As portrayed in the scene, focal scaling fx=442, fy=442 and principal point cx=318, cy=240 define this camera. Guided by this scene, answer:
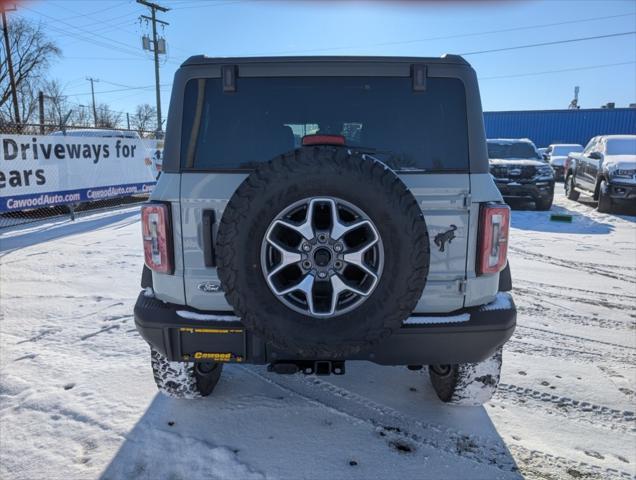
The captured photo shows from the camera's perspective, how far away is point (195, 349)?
7.61 feet

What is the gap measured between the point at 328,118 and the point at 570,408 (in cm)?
244

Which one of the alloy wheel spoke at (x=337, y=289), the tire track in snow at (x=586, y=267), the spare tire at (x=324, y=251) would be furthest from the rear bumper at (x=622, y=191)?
the alloy wheel spoke at (x=337, y=289)

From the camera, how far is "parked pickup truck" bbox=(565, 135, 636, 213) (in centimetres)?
1073

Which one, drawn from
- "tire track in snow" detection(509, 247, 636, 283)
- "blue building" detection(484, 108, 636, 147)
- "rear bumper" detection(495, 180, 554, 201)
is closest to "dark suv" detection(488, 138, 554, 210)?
"rear bumper" detection(495, 180, 554, 201)

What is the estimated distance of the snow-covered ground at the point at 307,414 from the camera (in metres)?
2.38

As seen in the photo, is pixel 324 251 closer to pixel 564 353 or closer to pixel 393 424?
pixel 393 424

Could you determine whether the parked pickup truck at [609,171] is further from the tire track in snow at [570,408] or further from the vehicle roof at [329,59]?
the vehicle roof at [329,59]

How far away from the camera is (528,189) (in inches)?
446

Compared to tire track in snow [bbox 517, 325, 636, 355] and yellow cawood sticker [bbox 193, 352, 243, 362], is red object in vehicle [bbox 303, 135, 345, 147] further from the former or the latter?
tire track in snow [bbox 517, 325, 636, 355]

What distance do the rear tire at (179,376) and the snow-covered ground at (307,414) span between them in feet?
0.42

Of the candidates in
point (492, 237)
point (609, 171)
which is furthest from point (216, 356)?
point (609, 171)

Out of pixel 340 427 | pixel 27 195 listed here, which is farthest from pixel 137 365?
pixel 27 195

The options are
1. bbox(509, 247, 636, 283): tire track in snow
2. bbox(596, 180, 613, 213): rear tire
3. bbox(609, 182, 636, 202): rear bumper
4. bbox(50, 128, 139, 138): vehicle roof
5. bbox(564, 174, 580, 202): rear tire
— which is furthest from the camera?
bbox(564, 174, 580, 202): rear tire

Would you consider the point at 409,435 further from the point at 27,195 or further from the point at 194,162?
the point at 27,195
